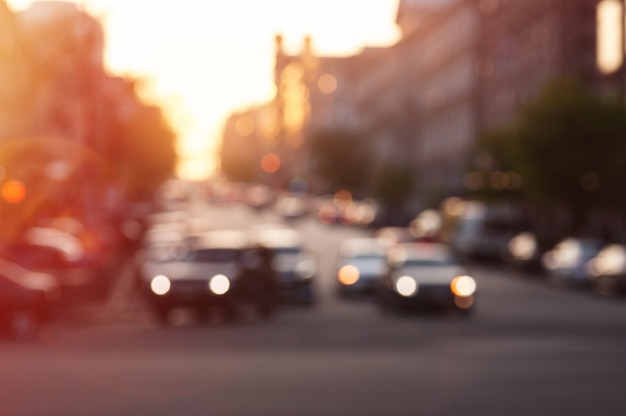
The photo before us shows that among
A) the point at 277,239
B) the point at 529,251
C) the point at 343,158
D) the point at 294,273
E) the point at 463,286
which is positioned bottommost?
the point at 463,286

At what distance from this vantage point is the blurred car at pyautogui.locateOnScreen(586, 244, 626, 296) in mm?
40025

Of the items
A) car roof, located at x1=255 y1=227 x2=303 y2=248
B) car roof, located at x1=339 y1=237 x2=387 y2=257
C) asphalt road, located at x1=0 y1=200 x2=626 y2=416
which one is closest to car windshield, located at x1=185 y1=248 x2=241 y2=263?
asphalt road, located at x1=0 y1=200 x2=626 y2=416

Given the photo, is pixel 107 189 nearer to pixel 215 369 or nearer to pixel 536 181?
pixel 536 181

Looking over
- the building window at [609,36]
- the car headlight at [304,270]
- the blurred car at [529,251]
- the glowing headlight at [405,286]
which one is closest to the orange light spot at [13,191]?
the glowing headlight at [405,286]

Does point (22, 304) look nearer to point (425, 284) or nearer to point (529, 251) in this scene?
point (425, 284)

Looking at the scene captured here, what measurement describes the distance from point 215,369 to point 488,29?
7002 centimetres

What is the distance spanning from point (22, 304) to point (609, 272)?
20828mm

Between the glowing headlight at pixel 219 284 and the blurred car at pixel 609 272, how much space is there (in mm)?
13613

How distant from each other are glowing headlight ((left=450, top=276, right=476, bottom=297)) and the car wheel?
10491 millimetres

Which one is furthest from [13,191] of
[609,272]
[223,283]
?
[609,272]

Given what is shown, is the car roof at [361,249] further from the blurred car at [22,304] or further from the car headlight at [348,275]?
the blurred car at [22,304]

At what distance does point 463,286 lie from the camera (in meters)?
32.2

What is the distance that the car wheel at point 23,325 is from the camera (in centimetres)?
2462

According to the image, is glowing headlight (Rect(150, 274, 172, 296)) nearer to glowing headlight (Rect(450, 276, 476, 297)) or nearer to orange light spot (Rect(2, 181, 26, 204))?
Result: orange light spot (Rect(2, 181, 26, 204))
